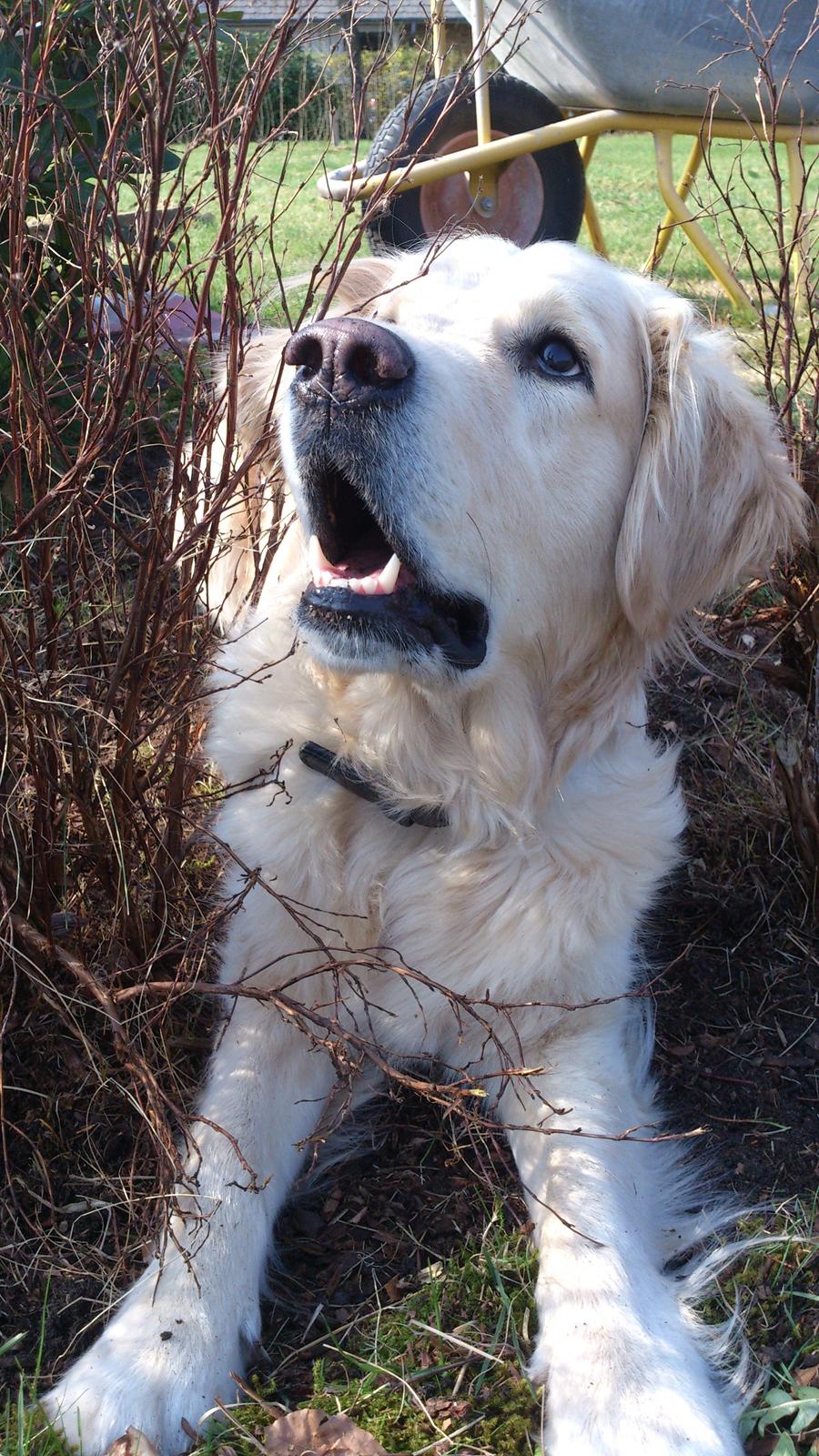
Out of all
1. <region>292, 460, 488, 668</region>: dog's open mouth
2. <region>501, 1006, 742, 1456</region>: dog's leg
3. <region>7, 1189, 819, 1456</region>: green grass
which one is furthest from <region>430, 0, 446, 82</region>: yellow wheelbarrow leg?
<region>7, 1189, 819, 1456</region>: green grass

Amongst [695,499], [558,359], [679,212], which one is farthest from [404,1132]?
[679,212]

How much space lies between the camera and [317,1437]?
168 cm

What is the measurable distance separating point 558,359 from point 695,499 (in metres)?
0.37

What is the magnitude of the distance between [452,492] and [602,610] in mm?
498

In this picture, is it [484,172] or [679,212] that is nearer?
[679,212]

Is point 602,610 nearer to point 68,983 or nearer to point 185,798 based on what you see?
point 185,798

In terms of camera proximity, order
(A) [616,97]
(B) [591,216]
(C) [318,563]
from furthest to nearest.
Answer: (B) [591,216] < (A) [616,97] < (C) [318,563]

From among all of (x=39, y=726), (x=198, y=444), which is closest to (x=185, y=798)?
→ (x=39, y=726)

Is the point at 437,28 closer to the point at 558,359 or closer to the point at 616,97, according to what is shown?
the point at 558,359

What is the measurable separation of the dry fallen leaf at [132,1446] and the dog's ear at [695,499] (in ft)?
5.00

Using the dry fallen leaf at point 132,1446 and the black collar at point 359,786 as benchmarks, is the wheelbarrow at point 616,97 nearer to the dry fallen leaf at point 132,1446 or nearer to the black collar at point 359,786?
the black collar at point 359,786

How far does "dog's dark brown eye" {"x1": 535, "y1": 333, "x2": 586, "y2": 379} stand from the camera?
2.21 meters

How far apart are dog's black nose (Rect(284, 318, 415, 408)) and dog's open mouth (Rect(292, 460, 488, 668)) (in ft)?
0.39

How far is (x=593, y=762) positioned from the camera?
2441 millimetres
